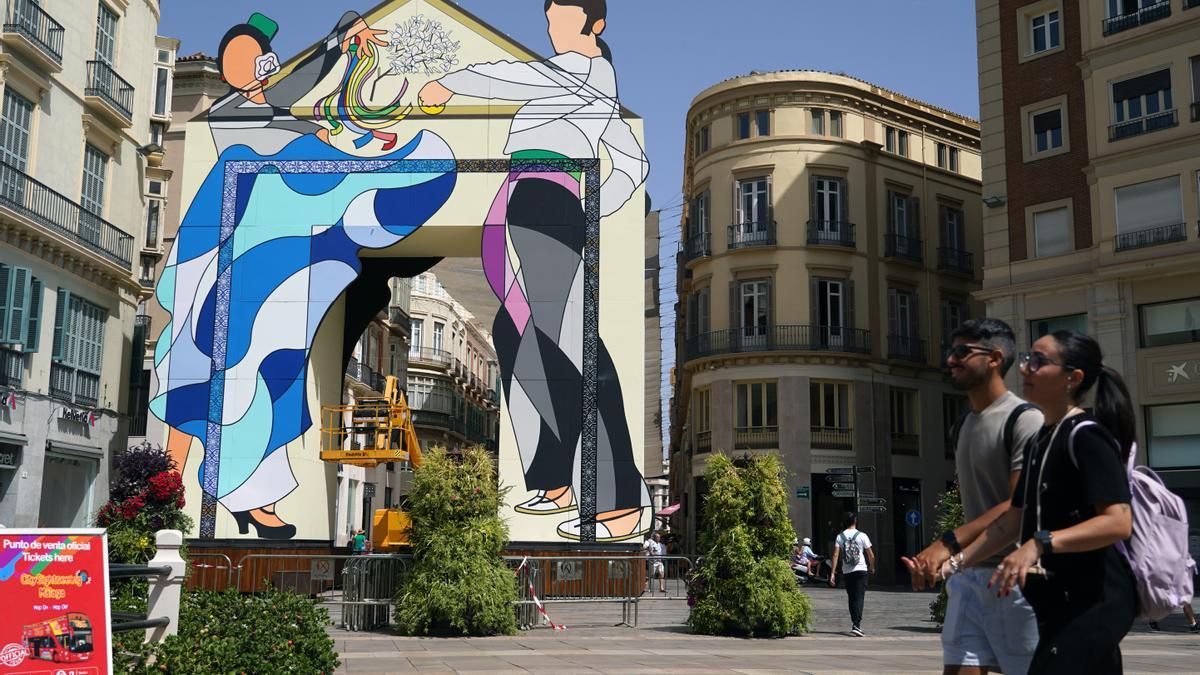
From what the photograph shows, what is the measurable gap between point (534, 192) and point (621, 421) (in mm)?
5484

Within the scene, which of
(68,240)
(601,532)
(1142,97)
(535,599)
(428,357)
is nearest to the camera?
(535,599)

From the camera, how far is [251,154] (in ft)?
87.1

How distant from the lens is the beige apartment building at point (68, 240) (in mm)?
25281

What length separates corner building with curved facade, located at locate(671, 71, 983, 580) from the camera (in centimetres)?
4025

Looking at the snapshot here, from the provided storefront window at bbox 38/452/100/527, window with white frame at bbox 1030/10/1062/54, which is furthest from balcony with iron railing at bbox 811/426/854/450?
storefront window at bbox 38/452/100/527

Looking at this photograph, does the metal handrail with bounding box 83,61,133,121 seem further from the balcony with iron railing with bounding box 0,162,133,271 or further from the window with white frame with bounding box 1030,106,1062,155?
the window with white frame with bounding box 1030,106,1062,155

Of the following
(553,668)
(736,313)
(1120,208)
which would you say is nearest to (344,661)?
(553,668)

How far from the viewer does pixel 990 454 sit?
5.14 metres

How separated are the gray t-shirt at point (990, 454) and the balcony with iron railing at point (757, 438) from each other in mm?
34818

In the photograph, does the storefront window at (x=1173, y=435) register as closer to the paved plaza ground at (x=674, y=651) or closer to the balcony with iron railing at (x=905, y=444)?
the paved plaza ground at (x=674, y=651)

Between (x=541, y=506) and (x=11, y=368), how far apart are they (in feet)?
38.5

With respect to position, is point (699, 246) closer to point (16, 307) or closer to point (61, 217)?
point (61, 217)

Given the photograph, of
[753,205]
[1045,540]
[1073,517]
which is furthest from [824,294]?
[1045,540]

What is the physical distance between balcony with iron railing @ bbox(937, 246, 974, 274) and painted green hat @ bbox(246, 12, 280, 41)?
2666 cm
